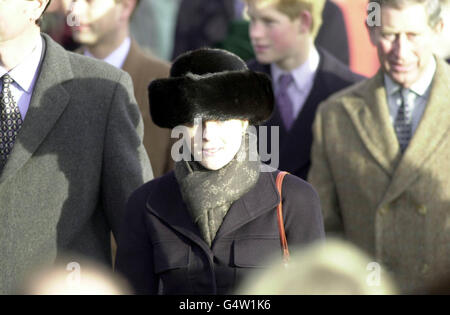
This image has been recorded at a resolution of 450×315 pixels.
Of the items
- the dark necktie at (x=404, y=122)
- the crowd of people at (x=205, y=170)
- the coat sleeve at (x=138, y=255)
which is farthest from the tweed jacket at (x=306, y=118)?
the coat sleeve at (x=138, y=255)

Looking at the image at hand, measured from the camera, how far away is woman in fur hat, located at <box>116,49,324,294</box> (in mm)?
3104

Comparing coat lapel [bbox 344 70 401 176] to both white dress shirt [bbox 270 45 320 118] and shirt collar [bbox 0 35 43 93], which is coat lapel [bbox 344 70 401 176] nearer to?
white dress shirt [bbox 270 45 320 118]

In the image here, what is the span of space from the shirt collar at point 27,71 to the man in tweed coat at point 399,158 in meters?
1.70

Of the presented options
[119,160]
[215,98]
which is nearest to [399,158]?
[119,160]

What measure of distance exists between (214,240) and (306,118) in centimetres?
233

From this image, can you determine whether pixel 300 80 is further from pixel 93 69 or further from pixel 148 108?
pixel 93 69

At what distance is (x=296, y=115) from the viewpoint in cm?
541

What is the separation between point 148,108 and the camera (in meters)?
4.87

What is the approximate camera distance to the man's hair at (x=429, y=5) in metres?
4.47

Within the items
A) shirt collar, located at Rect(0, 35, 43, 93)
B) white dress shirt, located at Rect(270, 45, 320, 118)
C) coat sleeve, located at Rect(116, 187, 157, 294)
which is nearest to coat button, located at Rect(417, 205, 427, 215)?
white dress shirt, located at Rect(270, 45, 320, 118)

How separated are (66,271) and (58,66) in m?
0.81
